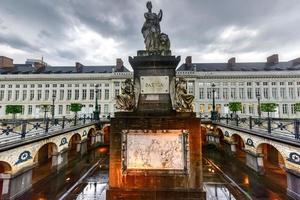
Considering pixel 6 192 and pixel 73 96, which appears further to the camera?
pixel 73 96

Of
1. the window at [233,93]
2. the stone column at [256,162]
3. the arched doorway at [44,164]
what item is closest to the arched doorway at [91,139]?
the arched doorway at [44,164]

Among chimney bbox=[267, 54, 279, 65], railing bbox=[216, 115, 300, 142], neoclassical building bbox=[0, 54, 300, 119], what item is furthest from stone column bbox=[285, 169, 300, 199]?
chimney bbox=[267, 54, 279, 65]

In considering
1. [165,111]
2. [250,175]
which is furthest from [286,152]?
[165,111]

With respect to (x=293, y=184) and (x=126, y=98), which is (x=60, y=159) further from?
(x=293, y=184)

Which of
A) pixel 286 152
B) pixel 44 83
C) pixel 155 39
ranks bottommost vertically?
pixel 286 152

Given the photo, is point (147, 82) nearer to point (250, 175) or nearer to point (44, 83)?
point (250, 175)

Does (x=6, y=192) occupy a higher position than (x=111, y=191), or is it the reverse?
(x=111, y=191)

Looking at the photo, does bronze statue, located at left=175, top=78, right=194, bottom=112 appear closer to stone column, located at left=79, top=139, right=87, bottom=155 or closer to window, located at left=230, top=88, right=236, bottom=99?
stone column, located at left=79, top=139, right=87, bottom=155

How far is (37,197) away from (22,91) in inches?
2176

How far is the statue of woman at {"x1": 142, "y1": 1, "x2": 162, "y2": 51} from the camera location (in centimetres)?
741

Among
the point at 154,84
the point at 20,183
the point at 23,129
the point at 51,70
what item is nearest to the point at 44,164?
the point at 20,183

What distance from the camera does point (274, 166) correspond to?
13336 mm

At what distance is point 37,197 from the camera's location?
25.3ft

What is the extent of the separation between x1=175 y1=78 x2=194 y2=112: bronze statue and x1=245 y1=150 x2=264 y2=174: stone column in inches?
328
